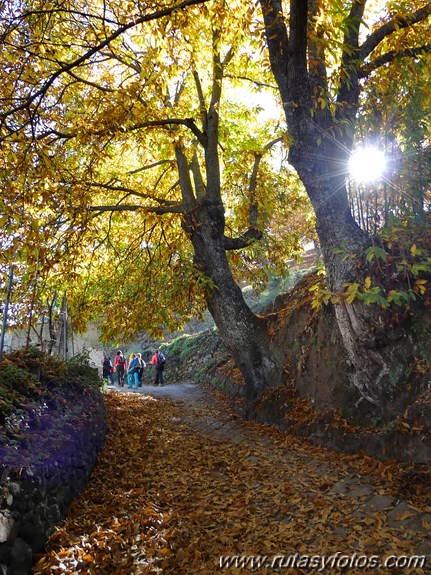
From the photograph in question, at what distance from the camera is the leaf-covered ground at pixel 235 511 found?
388 centimetres

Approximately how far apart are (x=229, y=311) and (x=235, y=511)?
441cm

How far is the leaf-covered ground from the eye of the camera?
12.7ft

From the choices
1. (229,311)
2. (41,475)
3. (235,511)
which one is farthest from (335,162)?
(41,475)

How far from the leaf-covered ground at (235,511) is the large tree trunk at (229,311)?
1.49 meters

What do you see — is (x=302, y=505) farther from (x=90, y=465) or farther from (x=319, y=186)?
(x=319, y=186)

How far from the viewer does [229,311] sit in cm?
867

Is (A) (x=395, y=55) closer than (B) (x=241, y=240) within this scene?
Yes

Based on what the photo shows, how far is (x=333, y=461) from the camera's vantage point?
5.77 m

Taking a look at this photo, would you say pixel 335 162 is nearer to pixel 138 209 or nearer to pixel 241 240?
pixel 241 240

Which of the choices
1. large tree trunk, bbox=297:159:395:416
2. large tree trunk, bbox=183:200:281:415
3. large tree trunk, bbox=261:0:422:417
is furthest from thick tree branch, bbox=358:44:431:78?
large tree trunk, bbox=183:200:281:415

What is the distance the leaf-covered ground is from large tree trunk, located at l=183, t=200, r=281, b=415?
1.49 m

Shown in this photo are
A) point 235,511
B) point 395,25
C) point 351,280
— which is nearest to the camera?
point 235,511

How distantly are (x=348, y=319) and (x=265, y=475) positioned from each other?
8.54 feet

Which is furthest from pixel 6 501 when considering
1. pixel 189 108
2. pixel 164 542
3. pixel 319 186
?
pixel 189 108
